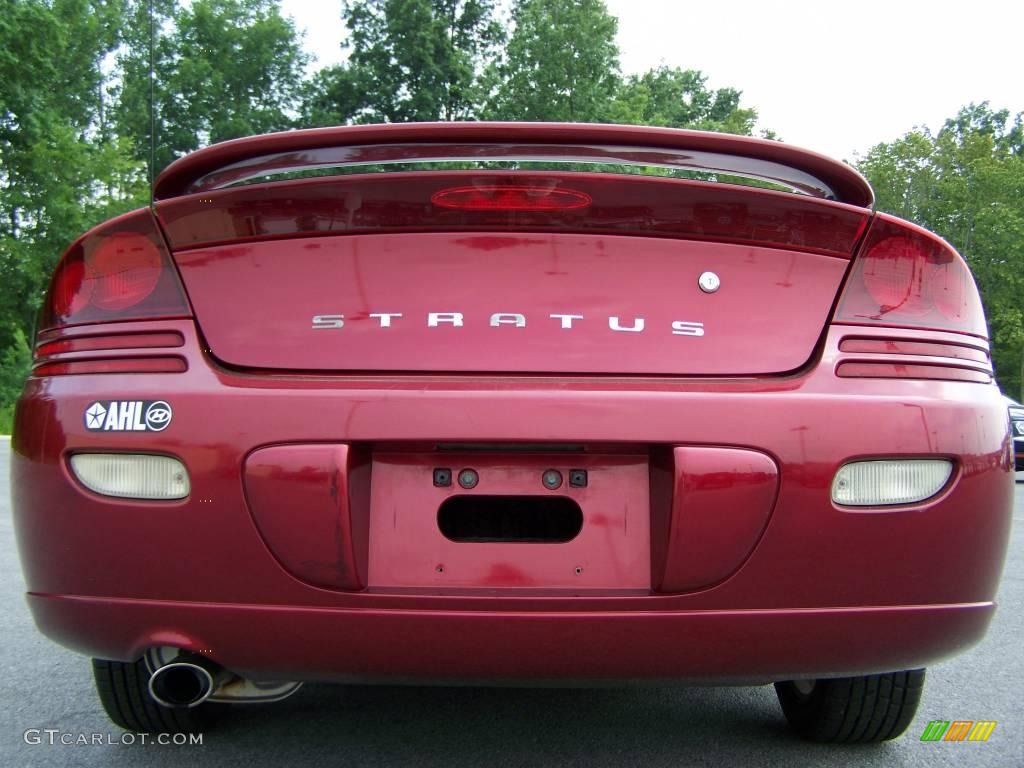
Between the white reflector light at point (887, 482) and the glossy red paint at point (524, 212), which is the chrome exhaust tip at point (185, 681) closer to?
the glossy red paint at point (524, 212)

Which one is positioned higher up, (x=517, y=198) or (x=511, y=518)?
(x=517, y=198)

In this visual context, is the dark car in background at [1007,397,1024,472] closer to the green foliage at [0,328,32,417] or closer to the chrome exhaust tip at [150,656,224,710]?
the chrome exhaust tip at [150,656,224,710]

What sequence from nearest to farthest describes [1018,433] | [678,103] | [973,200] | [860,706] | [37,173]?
1. [860,706]
2. [1018,433]
3. [37,173]
4. [973,200]
5. [678,103]

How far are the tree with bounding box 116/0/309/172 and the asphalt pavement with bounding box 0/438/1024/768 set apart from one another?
34.9 meters

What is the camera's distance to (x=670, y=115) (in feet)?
140

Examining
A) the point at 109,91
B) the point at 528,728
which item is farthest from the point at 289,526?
the point at 109,91

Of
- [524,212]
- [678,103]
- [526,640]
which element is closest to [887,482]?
[526,640]

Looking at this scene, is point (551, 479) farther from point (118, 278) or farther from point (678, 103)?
point (678, 103)

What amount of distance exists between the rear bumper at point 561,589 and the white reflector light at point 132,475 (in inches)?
0.8

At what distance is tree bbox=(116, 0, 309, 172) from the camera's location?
1399 inches

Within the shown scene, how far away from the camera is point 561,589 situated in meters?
1.68

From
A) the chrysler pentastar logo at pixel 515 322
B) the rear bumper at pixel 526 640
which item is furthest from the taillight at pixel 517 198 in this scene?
the rear bumper at pixel 526 640

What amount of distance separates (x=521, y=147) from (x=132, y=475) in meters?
0.94

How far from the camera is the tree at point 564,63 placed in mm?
27141
